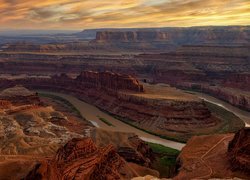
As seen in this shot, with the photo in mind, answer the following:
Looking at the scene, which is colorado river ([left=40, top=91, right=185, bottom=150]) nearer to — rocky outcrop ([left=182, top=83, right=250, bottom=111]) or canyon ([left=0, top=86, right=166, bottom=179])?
canyon ([left=0, top=86, right=166, bottom=179])

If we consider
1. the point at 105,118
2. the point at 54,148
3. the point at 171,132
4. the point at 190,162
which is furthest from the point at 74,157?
the point at 105,118

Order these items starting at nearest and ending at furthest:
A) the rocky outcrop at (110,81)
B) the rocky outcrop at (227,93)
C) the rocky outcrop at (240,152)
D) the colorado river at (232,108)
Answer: the rocky outcrop at (240,152)
the colorado river at (232,108)
the rocky outcrop at (110,81)
the rocky outcrop at (227,93)

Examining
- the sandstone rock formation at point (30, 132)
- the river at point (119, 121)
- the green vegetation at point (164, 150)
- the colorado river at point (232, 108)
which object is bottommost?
→ the colorado river at point (232, 108)

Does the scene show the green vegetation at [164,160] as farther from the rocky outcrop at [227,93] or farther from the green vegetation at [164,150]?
the rocky outcrop at [227,93]

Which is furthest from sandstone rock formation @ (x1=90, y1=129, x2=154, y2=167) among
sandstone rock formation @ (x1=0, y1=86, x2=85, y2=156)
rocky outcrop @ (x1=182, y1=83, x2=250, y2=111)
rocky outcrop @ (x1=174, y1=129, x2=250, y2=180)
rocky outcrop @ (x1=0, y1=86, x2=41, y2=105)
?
rocky outcrop @ (x1=182, y1=83, x2=250, y2=111)

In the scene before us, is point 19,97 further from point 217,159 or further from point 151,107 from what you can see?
point 217,159

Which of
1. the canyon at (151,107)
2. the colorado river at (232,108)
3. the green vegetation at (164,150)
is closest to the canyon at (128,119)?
the canyon at (151,107)
